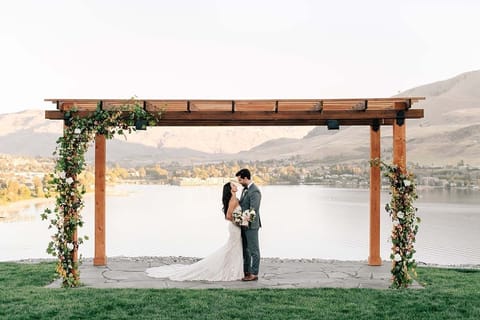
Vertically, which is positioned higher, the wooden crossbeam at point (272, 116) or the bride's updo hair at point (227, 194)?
the wooden crossbeam at point (272, 116)

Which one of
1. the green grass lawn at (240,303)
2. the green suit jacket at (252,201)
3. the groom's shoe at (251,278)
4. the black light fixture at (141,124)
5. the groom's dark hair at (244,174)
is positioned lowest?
the green grass lawn at (240,303)

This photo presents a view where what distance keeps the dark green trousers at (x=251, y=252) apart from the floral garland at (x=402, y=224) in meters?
1.91

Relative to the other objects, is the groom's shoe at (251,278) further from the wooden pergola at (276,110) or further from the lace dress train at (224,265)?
the wooden pergola at (276,110)

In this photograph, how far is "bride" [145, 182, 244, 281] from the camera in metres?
9.62

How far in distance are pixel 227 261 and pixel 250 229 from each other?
0.60 meters

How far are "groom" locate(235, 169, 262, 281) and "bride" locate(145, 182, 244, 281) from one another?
0.09m

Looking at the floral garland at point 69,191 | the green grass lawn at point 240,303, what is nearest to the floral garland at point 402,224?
the green grass lawn at point 240,303

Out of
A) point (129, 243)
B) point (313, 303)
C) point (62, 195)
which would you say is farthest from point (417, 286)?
point (129, 243)

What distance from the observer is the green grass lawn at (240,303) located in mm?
7297

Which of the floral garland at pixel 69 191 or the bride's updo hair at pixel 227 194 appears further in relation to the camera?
the bride's updo hair at pixel 227 194

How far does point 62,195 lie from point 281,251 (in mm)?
9333

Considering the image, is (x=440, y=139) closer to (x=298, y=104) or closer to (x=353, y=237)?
(x=353, y=237)

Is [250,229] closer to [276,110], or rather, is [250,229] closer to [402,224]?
[276,110]

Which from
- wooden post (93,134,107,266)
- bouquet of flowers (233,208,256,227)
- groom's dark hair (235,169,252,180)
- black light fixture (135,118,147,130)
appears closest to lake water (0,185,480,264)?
wooden post (93,134,107,266)
